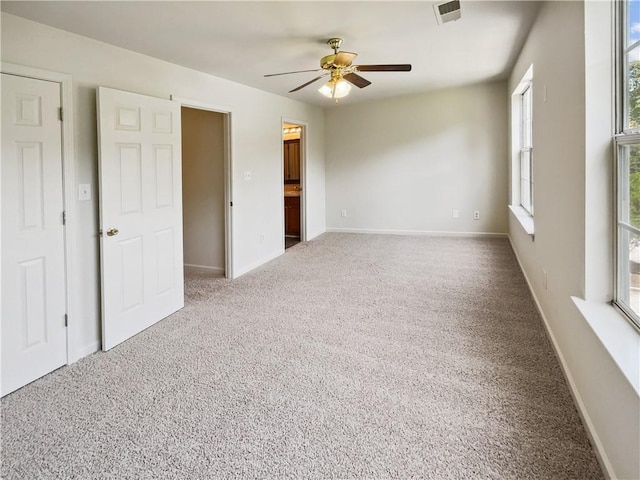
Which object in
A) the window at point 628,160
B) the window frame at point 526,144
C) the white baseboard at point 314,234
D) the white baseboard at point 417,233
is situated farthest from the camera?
the white baseboard at point 314,234

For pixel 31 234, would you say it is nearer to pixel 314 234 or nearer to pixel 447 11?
pixel 447 11

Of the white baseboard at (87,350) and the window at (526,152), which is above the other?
the window at (526,152)

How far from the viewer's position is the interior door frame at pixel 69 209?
266 cm

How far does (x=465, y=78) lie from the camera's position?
18.2ft

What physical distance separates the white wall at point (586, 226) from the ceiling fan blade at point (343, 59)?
1.47 m

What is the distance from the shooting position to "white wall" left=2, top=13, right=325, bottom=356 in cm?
265

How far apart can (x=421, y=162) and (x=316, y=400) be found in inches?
222

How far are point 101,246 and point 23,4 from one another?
1588 millimetres

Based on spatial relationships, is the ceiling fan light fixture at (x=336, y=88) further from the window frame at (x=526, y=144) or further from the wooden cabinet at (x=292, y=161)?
the wooden cabinet at (x=292, y=161)

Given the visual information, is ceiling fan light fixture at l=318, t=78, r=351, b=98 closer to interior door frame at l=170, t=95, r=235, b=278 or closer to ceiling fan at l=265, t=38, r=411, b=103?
ceiling fan at l=265, t=38, r=411, b=103

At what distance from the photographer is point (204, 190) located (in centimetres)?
502

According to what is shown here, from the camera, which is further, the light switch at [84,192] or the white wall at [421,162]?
the white wall at [421,162]

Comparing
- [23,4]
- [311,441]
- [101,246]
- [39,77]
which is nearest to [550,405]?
[311,441]

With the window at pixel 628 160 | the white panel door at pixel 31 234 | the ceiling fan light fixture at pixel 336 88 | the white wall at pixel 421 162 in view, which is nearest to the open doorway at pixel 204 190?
the ceiling fan light fixture at pixel 336 88
